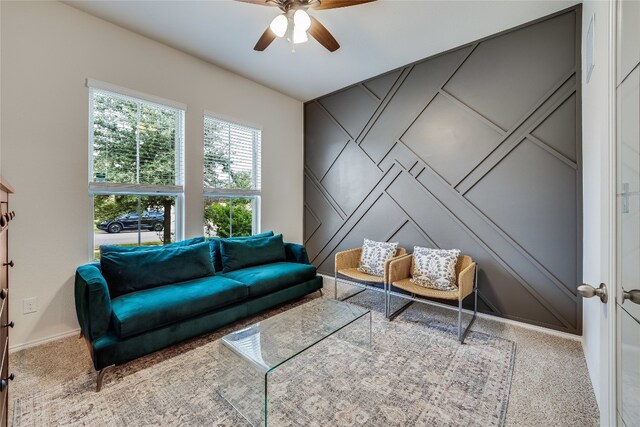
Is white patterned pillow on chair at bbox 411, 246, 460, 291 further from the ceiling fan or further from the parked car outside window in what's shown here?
the parked car outside window

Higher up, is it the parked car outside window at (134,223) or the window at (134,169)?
the window at (134,169)

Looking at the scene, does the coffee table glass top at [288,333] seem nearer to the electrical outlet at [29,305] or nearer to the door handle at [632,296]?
the door handle at [632,296]

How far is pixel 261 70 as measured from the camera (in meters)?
3.58

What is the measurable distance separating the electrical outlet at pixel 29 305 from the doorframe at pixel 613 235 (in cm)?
365

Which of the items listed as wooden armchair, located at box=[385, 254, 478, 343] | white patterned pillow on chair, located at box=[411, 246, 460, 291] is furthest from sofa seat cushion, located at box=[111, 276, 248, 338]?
white patterned pillow on chair, located at box=[411, 246, 460, 291]

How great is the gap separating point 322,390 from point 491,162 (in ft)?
8.82

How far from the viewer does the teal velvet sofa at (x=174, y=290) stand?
1881 millimetres

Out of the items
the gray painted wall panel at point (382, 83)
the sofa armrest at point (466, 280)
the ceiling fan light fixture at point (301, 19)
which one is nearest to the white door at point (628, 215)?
the sofa armrest at point (466, 280)

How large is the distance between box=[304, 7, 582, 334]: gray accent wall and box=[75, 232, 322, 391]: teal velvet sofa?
5.06 ft

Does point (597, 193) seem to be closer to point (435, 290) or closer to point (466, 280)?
point (466, 280)

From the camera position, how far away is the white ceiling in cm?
244

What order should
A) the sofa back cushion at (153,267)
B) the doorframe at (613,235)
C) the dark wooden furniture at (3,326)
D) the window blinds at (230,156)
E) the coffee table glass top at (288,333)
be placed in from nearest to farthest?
the doorframe at (613,235) → the dark wooden furniture at (3,326) → the coffee table glass top at (288,333) → the sofa back cushion at (153,267) → the window blinds at (230,156)

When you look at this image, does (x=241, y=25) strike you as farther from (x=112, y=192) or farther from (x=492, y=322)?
(x=492, y=322)

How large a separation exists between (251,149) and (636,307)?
3.94 meters
